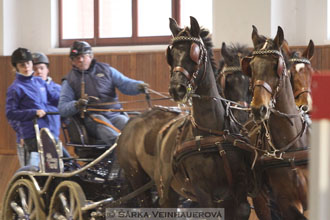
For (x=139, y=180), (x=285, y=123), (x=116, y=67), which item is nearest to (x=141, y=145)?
(x=139, y=180)

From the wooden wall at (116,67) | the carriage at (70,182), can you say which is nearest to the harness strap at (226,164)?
the carriage at (70,182)

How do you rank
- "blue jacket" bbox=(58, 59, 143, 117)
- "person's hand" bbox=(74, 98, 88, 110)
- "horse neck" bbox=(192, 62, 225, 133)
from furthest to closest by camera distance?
"blue jacket" bbox=(58, 59, 143, 117) < "person's hand" bbox=(74, 98, 88, 110) < "horse neck" bbox=(192, 62, 225, 133)

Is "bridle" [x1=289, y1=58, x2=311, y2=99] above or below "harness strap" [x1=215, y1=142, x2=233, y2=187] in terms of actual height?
above

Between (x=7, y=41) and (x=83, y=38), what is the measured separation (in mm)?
1147

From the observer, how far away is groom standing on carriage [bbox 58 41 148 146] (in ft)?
17.2

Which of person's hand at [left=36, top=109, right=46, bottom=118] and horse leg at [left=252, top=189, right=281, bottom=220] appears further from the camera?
person's hand at [left=36, top=109, right=46, bottom=118]

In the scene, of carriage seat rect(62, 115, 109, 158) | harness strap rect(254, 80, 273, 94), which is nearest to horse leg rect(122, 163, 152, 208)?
carriage seat rect(62, 115, 109, 158)

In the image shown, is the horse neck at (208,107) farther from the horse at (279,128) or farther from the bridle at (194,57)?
the horse at (279,128)

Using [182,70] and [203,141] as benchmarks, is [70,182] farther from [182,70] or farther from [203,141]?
[182,70]

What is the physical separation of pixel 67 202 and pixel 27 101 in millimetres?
1207

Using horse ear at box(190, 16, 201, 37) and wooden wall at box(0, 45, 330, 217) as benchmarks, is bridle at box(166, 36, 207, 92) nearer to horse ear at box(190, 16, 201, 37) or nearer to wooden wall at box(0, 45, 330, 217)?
horse ear at box(190, 16, 201, 37)

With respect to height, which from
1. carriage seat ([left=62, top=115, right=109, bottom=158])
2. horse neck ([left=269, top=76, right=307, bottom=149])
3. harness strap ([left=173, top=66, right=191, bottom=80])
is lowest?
carriage seat ([left=62, top=115, right=109, bottom=158])

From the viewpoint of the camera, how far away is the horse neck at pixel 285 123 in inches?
144

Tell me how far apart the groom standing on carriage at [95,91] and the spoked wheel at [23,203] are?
0.81 metres
